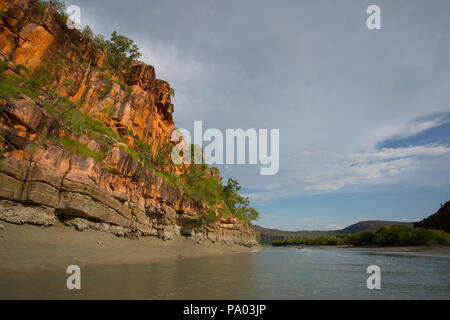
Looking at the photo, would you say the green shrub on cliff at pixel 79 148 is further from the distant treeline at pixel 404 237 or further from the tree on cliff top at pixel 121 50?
the distant treeline at pixel 404 237

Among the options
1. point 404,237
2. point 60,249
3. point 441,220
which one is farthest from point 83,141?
point 441,220

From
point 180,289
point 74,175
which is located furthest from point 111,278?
point 74,175

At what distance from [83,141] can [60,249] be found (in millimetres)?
10848

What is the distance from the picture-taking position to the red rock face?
16.4 m

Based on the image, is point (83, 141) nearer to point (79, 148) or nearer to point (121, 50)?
point (79, 148)

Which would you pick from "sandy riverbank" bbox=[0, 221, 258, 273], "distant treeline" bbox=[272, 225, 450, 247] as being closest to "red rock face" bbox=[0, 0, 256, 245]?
"sandy riverbank" bbox=[0, 221, 258, 273]

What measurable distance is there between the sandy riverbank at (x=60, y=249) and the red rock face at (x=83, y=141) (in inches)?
37.2

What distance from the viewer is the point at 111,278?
12.5 m

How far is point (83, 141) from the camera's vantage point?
74.0 ft

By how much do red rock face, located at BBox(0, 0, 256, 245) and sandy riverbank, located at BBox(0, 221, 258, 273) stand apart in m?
0.95

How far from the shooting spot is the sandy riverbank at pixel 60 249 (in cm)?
1338

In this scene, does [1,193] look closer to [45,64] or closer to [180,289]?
[180,289]

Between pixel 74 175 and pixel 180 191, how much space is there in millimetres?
22151
